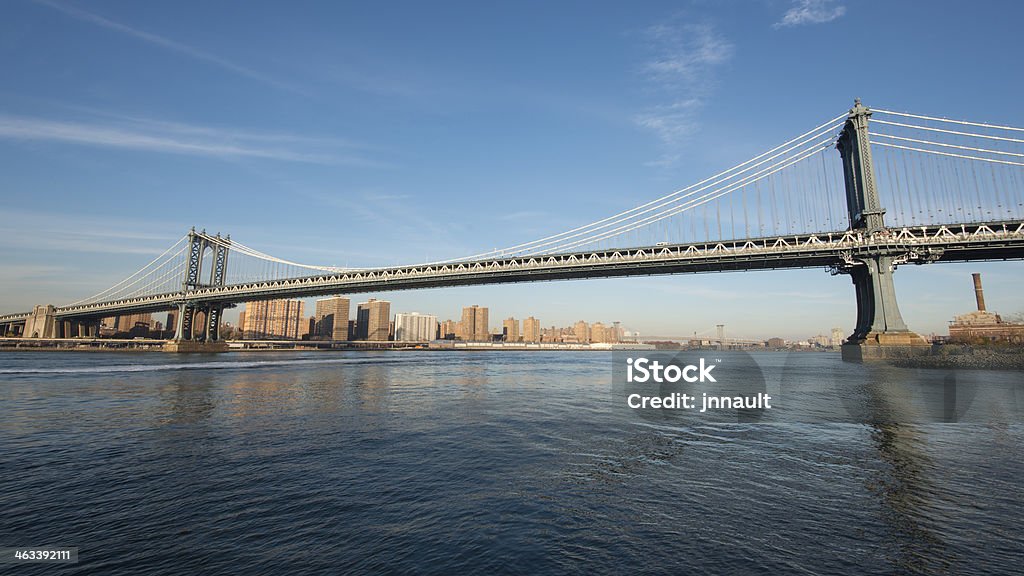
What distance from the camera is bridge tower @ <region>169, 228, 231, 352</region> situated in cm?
7625

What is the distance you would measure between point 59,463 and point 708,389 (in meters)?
26.5

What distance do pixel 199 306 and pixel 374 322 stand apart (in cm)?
8871

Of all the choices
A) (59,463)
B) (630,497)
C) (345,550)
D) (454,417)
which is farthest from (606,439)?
(59,463)

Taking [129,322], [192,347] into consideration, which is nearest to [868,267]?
[192,347]

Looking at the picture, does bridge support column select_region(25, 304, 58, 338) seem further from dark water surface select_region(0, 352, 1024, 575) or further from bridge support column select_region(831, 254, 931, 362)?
bridge support column select_region(831, 254, 931, 362)

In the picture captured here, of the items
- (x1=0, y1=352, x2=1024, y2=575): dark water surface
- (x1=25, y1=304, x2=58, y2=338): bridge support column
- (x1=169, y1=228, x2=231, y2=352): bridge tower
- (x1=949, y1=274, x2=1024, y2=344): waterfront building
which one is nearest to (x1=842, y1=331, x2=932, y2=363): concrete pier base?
(x1=949, y1=274, x2=1024, y2=344): waterfront building

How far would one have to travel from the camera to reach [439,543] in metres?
5.66

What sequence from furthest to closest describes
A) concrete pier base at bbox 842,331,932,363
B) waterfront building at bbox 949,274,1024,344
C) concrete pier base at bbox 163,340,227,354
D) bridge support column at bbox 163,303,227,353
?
bridge support column at bbox 163,303,227,353 < concrete pier base at bbox 163,340,227,354 < waterfront building at bbox 949,274,1024,344 < concrete pier base at bbox 842,331,932,363

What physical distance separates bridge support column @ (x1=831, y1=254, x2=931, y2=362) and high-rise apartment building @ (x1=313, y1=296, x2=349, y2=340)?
148956 mm

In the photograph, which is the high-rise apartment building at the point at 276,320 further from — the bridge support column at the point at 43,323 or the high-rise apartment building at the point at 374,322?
the bridge support column at the point at 43,323

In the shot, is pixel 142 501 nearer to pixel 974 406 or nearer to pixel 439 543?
pixel 439 543

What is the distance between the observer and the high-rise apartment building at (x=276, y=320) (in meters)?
146

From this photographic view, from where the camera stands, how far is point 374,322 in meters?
167

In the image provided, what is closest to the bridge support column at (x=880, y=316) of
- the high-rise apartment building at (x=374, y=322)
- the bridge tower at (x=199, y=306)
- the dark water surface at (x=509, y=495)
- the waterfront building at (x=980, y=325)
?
the waterfront building at (x=980, y=325)
